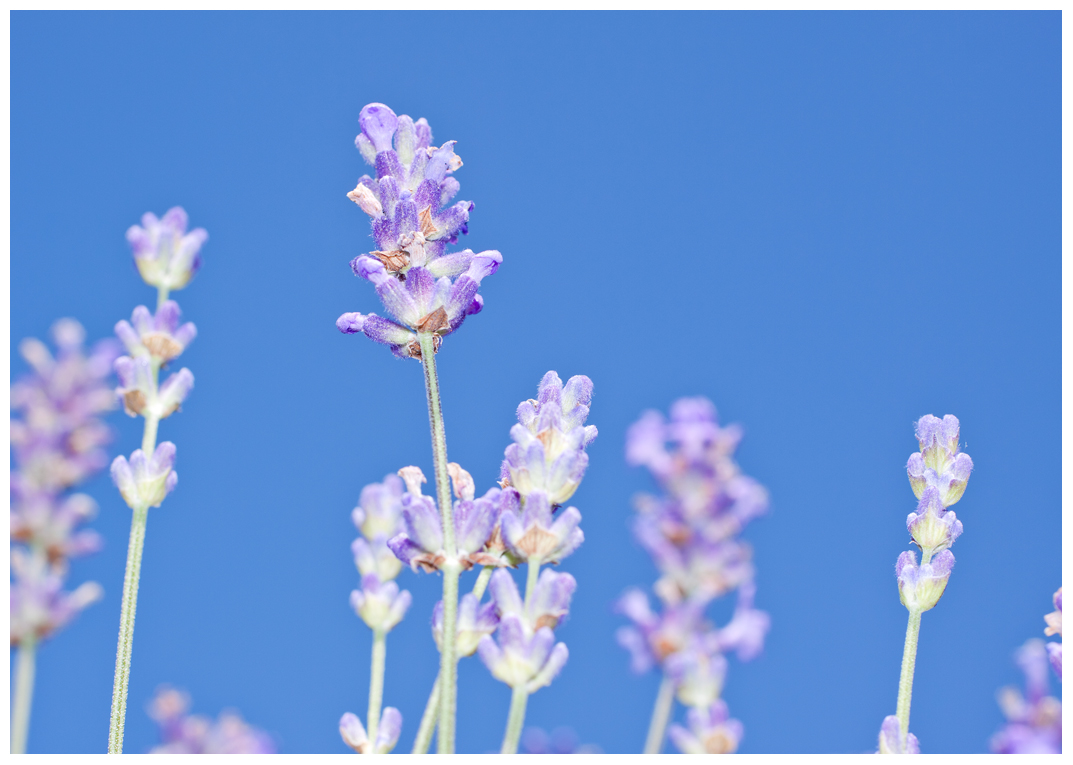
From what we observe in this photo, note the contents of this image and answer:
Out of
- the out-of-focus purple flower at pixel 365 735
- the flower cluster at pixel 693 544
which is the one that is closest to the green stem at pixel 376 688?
the out-of-focus purple flower at pixel 365 735

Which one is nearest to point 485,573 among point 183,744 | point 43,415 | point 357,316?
point 357,316

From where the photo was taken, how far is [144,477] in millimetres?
1562

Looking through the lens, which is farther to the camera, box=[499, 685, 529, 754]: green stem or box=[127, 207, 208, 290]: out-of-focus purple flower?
box=[127, 207, 208, 290]: out-of-focus purple flower

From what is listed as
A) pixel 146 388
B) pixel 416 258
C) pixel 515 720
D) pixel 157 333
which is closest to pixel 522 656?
pixel 515 720

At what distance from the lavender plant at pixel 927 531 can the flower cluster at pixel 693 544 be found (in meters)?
0.49

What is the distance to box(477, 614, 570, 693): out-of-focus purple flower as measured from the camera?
1.14 m

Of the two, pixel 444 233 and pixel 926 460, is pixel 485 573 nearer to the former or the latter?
pixel 444 233

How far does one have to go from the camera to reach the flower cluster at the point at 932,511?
1.37 meters

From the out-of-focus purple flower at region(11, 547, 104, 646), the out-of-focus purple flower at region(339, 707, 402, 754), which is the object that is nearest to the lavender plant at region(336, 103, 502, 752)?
the out-of-focus purple flower at region(339, 707, 402, 754)

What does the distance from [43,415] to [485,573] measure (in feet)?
8.48

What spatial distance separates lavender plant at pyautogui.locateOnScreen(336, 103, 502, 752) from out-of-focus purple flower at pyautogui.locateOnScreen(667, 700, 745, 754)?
0.47m

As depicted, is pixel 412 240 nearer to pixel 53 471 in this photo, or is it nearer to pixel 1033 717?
pixel 1033 717

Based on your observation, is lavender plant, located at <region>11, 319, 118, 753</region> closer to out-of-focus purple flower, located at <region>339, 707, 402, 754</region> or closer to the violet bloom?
out-of-focus purple flower, located at <region>339, 707, 402, 754</region>
